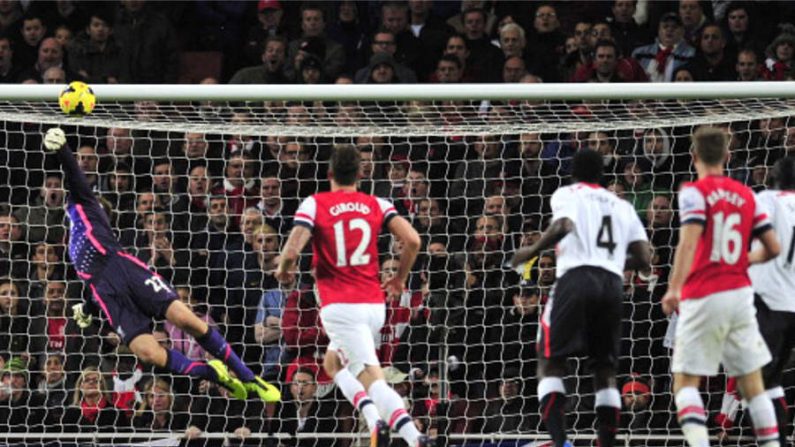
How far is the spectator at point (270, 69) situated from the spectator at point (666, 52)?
3256 millimetres

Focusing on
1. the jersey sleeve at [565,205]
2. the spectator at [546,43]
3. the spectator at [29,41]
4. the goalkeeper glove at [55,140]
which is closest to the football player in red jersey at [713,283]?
the jersey sleeve at [565,205]

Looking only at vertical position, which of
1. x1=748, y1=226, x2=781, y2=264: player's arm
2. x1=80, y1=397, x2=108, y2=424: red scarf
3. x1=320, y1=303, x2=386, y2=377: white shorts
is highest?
x1=748, y1=226, x2=781, y2=264: player's arm

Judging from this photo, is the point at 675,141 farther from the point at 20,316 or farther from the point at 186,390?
the point at 20,316

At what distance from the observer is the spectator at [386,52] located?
55.6 feet

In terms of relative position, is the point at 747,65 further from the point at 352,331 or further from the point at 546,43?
the point at 352,331

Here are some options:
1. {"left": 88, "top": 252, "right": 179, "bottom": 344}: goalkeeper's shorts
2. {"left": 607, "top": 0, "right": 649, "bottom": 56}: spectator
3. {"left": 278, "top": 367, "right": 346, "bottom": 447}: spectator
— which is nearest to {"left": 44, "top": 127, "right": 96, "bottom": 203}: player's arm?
{"left": 88, "top": 252, "right": 179, "bottom": 344}: goalkeeper's shorts

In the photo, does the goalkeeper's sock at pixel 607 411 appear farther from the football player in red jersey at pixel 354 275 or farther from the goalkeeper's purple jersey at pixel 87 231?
the goalkeeper's purple jersey at pixel 87 231

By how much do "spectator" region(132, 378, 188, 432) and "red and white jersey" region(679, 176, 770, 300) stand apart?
19.0 ft

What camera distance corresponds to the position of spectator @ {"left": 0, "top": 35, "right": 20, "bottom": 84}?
58.7 ft

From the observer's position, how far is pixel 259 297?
15.6 metres

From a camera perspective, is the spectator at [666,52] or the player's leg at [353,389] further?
the spectator at [666,52]

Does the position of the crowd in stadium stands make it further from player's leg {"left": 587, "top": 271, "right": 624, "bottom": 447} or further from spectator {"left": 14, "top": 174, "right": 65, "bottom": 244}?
player's leg {"left": 587, "top": 271, "right": 624, "bottom": 447}

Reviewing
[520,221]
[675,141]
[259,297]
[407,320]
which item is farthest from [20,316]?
[675,141]

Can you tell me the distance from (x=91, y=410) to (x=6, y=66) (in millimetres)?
4271
